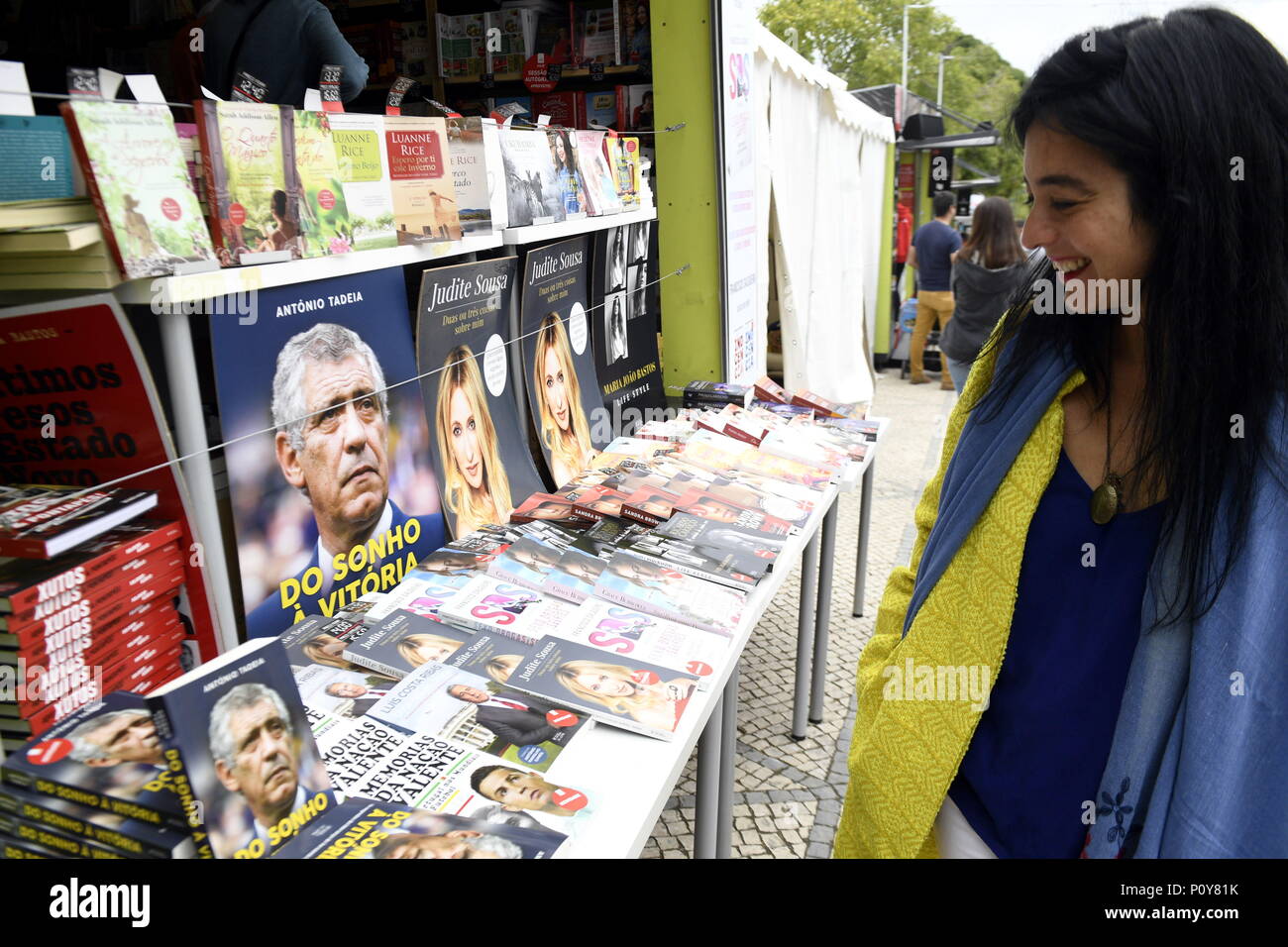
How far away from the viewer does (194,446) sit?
1390 millimetres

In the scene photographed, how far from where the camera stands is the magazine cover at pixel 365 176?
1.69 m

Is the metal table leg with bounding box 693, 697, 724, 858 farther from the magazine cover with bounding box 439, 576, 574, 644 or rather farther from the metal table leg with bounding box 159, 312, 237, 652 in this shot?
the metal table leg with bounding box 159, 312, 237, 652

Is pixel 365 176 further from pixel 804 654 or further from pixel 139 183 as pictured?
pixel 804 654

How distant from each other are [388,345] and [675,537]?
829 mm

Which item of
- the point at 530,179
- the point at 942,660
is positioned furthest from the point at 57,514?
the point at 530,179

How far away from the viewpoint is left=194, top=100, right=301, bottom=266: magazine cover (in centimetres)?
138


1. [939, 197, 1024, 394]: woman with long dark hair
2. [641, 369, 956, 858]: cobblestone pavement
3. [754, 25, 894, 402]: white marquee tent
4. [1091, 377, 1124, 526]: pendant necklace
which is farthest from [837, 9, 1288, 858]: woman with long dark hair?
[939, 197, 1024, 394]: woman with long dark hair

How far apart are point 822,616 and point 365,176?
2252 mm

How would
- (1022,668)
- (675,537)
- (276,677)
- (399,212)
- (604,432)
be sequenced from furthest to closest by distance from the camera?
(604,432) → (675,537) → (399,212) → (1022,668) → (276,677)

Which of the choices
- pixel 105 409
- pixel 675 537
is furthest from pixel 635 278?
pixel 105 409

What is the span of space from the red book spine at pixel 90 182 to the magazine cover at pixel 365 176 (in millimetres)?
533

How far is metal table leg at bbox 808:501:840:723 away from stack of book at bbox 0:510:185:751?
2181mm

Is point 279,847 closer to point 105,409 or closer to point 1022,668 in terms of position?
point 105,409

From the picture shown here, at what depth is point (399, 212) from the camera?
1869mm
